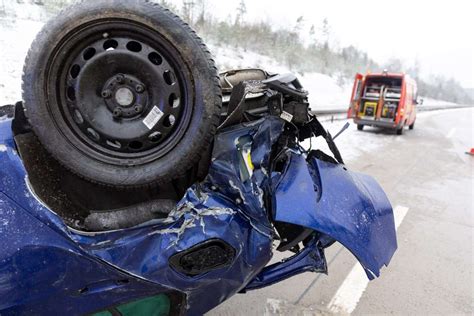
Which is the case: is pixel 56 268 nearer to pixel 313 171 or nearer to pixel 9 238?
pixel 9 238

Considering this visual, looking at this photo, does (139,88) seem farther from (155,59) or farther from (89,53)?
(89,53)

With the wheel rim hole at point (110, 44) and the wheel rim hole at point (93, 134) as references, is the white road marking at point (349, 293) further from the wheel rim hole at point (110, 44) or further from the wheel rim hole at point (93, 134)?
the wheel rim hole at point (110, 44)

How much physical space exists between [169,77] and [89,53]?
36cm

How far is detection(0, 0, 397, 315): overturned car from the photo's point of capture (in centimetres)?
159

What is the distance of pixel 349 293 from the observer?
3018mm

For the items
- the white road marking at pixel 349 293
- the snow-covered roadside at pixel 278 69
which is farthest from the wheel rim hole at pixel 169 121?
the snow-covered roadside at pixel 278 69

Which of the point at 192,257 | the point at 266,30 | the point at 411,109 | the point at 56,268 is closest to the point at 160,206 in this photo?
the point at 192,257

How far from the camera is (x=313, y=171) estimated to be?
2.04 m

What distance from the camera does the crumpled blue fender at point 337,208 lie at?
1750 mm

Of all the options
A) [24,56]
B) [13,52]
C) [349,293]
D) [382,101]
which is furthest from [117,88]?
[13,52]

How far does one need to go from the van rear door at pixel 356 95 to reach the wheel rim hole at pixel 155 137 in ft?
40.4

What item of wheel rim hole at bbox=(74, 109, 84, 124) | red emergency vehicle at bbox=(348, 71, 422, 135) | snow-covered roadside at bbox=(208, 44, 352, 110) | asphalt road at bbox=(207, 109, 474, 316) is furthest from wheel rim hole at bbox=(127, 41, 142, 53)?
snow-covered roadside at bbox=(208, 44, 352, 110)

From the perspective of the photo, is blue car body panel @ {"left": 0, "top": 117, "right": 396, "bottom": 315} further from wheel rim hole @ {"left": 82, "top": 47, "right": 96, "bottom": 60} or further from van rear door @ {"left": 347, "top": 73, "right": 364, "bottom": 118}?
van rear door @ {"left": 347, "top": 73, "right": 364, "bottom": 118}

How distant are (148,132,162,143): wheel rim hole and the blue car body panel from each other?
27 cm
